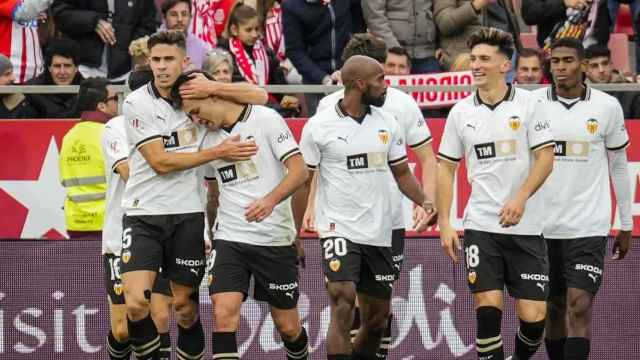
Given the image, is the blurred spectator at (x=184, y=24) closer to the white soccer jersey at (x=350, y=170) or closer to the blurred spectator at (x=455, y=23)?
the blurred spectator at (x=455, y=23)

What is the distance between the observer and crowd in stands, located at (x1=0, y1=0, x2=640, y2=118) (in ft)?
51.2

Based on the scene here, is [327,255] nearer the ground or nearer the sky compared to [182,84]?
nearer the ground

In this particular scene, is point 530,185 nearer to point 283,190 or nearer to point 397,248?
point 397,248

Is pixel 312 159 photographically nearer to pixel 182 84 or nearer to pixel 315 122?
pixel 315 122

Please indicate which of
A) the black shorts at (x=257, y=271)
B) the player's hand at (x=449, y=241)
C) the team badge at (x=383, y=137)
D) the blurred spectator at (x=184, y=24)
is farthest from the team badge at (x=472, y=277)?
the blurred spectator at (x=184, y=24)

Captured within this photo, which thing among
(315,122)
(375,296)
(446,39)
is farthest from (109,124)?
(446,39)

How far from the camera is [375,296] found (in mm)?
12719

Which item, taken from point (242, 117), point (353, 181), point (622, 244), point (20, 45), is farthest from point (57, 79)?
point (622, 244)

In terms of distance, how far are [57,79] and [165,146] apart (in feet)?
12.4

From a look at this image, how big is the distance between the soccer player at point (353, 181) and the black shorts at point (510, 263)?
60 cm

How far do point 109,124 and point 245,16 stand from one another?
3.17m

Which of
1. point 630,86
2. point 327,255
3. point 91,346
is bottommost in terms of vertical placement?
point 91,346

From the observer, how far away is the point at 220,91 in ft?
38.7

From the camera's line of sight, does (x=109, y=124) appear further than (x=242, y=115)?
Yes
